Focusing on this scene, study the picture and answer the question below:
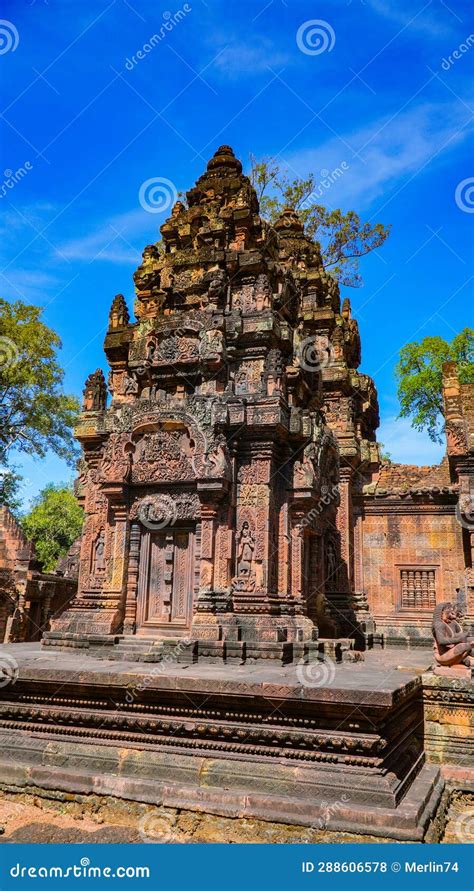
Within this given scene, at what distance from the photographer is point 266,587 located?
9.68 metres

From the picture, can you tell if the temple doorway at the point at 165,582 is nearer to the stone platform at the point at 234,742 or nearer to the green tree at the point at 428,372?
the stone platform at the point at 234,742

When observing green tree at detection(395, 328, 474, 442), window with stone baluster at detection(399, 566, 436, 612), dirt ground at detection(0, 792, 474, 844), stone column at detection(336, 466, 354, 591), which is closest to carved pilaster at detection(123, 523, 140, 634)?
dirt ground at detection(0, 792, 474, 844)

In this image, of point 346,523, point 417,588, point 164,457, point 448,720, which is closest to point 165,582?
point 164,457

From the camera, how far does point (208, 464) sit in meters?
9.95

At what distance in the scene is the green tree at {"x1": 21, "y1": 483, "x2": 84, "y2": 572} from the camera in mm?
40125

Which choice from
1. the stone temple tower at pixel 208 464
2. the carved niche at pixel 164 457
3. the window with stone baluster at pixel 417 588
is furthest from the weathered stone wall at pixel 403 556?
the carved niche at pixel 164 457

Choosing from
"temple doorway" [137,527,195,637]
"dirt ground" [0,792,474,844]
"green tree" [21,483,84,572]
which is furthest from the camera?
"green tree" [21,483,84,572]

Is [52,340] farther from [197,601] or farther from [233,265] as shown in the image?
[197,601]

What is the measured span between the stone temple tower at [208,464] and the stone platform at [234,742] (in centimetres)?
240

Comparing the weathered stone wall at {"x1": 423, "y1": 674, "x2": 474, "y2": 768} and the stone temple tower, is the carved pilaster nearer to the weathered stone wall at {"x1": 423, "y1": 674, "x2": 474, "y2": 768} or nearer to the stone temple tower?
the stone temple tower

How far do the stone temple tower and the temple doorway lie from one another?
0.02m

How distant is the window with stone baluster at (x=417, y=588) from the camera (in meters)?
15.2

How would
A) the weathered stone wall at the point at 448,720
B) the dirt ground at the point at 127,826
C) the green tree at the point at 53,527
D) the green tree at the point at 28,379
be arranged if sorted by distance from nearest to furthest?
the dirt ground at the point at 127,826 < the weathered stone wall at the point at 448,720 < the green tree at the point at 28,379 < the green tree at the point at 53,527

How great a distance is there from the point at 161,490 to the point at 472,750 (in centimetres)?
582
